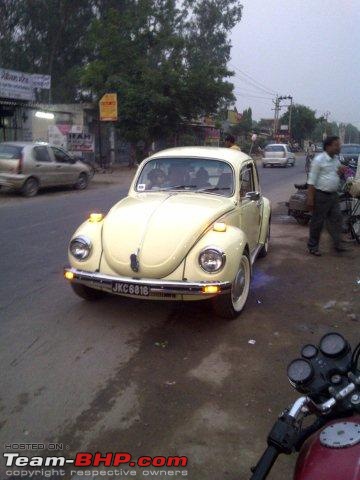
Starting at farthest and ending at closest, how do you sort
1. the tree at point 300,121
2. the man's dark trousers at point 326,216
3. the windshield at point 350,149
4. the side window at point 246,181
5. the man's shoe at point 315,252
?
the tree at point 300,121 < the windshield at point 350,149 < the man's shoe at point 315,252 < the man's dark trousers at point 326,216 < the side window at point 246,181

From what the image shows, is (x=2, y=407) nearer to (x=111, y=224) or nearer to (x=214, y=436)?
(x=214, y=436)

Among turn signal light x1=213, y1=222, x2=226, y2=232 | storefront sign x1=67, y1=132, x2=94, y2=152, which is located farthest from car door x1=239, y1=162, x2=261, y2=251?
storefront sign x1=67, y1=132, x2=94, y2=152

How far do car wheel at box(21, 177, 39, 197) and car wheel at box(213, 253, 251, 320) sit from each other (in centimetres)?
1078

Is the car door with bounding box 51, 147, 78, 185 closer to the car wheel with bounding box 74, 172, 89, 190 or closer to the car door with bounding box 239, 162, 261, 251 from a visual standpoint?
the car wheel with bounding box 74, 172, 89, 190

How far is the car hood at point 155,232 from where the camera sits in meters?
4.25

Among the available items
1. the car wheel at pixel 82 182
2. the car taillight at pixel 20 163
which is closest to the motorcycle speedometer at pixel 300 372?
the car taillight at pixel 20 163

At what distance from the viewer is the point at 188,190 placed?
5590mm

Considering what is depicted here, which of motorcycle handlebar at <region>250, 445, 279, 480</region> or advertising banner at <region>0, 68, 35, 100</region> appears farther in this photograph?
advertising banner at <region>0, 68, 35, 100</region>

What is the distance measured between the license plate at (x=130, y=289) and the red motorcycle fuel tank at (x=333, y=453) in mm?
2632

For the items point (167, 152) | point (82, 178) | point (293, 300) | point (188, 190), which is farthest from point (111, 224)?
point (82, 178)

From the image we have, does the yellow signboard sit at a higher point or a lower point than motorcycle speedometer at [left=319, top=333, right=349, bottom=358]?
higher

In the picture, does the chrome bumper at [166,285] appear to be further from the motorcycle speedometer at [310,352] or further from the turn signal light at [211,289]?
the motorcycle speedometer at [310,352]

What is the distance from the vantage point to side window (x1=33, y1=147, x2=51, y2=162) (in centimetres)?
1445

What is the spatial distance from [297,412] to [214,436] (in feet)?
A: 4.44
